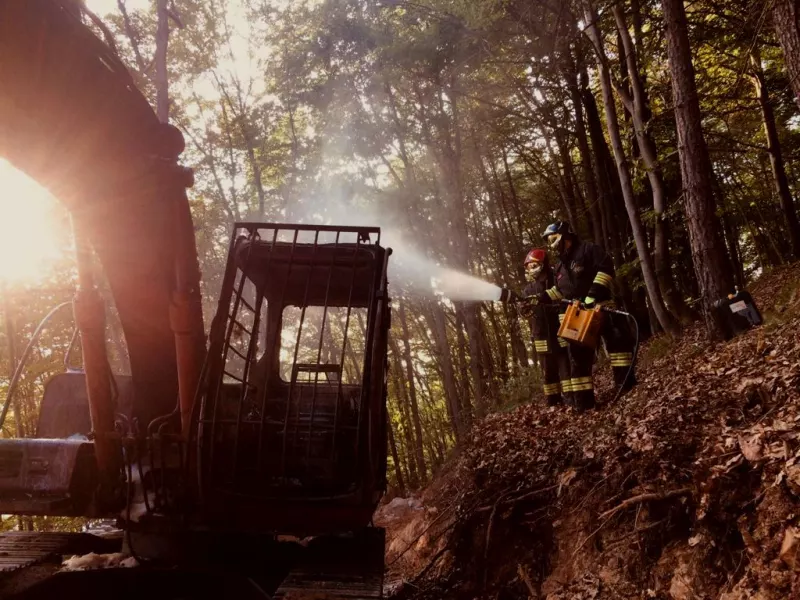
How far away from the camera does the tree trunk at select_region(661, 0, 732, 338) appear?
6828 mm

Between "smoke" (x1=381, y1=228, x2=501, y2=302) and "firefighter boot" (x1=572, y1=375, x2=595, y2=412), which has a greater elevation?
"smoke" (x1=381, y1=228, x2=501, y2=302)

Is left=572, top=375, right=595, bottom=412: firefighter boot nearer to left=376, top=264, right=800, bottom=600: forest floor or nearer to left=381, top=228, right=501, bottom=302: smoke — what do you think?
left=376, top=264, right=800, bottom=600: forest floor

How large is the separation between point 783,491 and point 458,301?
11.0 meters

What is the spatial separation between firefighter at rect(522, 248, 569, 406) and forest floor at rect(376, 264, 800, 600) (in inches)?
48.1

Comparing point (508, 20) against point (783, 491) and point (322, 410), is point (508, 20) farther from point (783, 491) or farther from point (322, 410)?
point (783, 491)

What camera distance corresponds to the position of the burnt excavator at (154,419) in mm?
2855

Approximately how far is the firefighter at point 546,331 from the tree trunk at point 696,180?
192 cm

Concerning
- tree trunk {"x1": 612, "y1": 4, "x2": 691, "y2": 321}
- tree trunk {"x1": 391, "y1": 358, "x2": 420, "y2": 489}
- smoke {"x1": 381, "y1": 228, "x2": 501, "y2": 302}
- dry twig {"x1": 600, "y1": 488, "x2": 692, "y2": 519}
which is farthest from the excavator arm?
tree trunk {"x1": 391, "y1": 358, "x2": 420, "y2": 489}

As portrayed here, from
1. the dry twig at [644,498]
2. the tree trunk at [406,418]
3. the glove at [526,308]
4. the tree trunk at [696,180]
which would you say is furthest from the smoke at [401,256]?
the dry twig at [644,498]

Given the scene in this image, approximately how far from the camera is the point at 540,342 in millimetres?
7922

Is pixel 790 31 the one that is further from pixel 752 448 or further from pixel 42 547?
pixel 42 547

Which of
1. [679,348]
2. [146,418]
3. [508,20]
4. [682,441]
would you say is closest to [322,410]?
[146,418]

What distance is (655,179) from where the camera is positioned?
9.48m

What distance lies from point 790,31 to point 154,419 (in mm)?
6973
